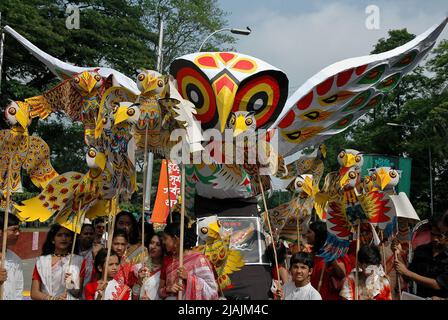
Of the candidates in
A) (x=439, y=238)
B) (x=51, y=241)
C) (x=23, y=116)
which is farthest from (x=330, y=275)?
(x=23, y=116)

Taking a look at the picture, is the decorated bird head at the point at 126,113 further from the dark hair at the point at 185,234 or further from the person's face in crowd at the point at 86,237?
the person's face in crowd at the point at 86,237

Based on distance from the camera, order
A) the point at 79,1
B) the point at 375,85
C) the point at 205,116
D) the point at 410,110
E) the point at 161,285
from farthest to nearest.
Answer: the point at 410,110 < the point at 79,1 < the point at 375,85 < the point at 205,116 < the point at 161,285

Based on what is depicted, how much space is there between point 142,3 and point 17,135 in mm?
17442

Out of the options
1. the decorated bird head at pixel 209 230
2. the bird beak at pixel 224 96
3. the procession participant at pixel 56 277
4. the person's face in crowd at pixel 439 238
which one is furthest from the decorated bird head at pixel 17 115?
the person's face in crowd at pixel 439 238

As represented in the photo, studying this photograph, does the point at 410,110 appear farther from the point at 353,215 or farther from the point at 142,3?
the point at 353,215

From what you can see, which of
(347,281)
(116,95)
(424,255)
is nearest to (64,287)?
(116,95)

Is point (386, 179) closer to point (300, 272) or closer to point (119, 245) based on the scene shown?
point (300, 272)

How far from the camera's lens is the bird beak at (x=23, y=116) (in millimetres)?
5035

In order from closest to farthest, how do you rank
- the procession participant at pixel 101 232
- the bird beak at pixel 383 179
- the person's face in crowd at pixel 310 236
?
the bird beak at pixel 383 179 → the person's face in crowd at pixel 310 236 → the procession participant at pixel 101 232

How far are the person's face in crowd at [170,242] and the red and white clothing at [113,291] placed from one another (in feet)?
1.60

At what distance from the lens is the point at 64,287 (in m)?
4.73

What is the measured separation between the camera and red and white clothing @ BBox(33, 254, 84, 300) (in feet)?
15.4

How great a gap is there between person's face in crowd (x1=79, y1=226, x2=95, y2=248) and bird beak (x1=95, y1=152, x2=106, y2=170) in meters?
0.86

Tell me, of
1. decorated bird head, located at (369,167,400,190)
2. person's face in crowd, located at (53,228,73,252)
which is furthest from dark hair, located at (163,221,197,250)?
decorated bird head, located at (369,167,400,190)
